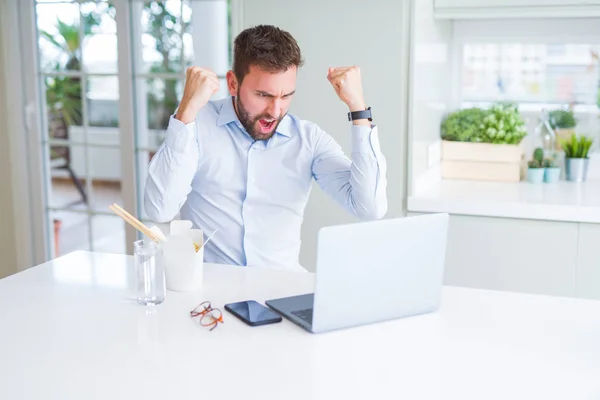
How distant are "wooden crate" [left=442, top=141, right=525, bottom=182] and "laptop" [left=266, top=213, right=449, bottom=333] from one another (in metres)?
1.77

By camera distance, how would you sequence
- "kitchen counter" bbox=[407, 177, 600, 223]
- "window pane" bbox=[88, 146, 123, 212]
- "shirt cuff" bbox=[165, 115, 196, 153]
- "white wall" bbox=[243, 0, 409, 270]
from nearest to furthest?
"shirt cuff" bbox=[165, 115, 196, 153] → "kitchen counter" bbox=[407, 177, 600, 223] → "white wall" bbox=[243, 0, 409, 270] → "window pane" bbox=[88, 146, 123, 212]

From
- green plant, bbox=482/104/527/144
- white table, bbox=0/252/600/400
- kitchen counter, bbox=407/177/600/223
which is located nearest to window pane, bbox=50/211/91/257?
kitchen counter, bbox=407/177/600/223

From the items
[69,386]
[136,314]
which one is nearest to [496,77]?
[136,314]

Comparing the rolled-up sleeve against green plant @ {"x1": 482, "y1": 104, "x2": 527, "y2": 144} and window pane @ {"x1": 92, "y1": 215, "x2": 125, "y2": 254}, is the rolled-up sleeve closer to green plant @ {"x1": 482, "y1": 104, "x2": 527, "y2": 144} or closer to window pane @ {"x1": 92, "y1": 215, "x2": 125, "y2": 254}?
green plant @ {"x1": 482, "y1": 104, "x2": 527, "y2": 144}

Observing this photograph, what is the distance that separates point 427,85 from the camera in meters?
3.25

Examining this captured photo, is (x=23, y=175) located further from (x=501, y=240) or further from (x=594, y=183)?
(x=594, y=183)

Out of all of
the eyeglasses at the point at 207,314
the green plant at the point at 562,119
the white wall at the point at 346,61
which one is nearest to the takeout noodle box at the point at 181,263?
the eyeglasses at the point at 207,314

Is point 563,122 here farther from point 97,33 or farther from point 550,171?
point 97,33

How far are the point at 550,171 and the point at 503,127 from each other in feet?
0.95

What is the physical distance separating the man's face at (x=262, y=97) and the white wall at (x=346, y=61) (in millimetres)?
833

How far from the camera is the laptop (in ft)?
5.17

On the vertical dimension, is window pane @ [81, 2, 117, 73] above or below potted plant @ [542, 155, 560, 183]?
above

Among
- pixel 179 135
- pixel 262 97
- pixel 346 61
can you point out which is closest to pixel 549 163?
pixel 346 61

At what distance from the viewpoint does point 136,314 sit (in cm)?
172
